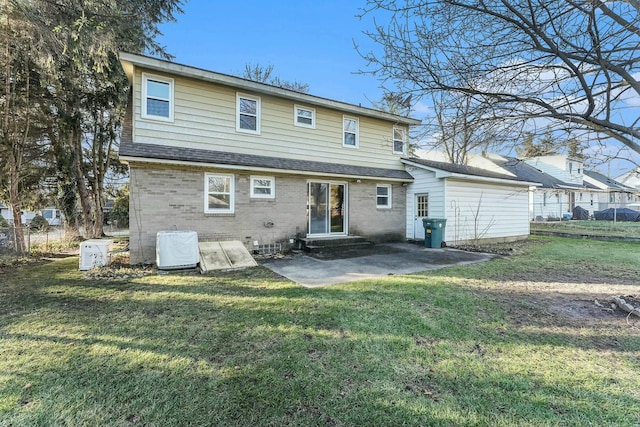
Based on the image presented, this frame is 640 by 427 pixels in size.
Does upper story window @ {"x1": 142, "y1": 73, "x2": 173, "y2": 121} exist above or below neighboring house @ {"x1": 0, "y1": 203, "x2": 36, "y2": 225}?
above

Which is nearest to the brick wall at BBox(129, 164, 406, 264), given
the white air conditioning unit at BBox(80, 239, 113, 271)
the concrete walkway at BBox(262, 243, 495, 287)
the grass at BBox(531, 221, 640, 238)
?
the white air conditioning unit at BBox(80, 239, 113, 271)

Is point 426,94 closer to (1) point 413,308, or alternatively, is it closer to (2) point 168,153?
(1) point 413,308

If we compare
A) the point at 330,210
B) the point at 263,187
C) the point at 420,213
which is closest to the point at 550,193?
the point at 420,213

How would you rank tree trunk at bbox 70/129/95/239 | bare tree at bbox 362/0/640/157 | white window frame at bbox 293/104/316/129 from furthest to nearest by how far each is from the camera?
tree trunk at bbox 70/129/95/239, white window frame at bbox 293/104/316/129, bare tree at bbox 362/0/640/157

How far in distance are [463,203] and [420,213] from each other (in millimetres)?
1702

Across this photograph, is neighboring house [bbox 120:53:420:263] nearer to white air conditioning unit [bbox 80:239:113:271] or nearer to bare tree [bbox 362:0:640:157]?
white air conditioning unit [bbox 80:239:113:271]

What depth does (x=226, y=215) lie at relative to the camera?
913 cm

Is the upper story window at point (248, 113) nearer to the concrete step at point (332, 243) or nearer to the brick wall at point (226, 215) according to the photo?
the brick wall at point (226, 215)

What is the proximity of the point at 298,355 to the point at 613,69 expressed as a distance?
17.3 ft

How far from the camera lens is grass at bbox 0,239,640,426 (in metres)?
2.39

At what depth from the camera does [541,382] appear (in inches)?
110

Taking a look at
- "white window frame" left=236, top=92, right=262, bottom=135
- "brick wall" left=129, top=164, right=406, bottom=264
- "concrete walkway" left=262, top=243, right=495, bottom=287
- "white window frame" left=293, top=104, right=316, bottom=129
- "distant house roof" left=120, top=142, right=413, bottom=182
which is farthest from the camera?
"white window frame" left=293, top=104, right=316, bottom=129

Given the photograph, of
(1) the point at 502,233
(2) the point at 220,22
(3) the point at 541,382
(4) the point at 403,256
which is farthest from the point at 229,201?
(1) the point at 502,233

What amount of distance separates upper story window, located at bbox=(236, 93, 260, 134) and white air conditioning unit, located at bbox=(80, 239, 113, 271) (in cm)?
516
